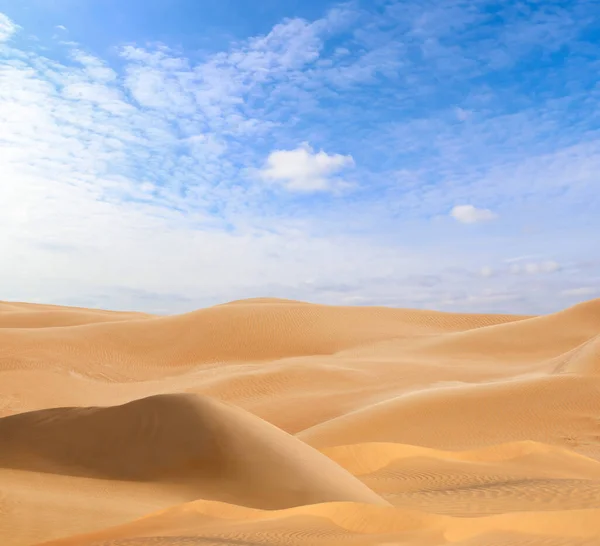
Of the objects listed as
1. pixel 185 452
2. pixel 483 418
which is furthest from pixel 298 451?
pixel 483 418

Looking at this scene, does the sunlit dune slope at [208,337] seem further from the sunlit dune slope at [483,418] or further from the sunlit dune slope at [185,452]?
the sunlit dune slope at [185,452]

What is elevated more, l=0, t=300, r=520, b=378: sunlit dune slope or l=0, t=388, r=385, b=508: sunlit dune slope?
l=0, t=300, r=520, b=378: sunlit dune slope

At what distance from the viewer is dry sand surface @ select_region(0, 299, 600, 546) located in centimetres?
560

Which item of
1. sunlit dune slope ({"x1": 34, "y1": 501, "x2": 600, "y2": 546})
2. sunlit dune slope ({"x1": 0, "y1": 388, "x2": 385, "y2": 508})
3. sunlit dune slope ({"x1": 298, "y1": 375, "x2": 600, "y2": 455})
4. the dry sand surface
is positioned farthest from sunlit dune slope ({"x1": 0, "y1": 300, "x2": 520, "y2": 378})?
sunlit dune slope ({"x1": 34, "y1": 501, "x2": 600, "y2": 546})

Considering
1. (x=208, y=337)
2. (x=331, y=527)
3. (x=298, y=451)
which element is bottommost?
(x=331, y=527)

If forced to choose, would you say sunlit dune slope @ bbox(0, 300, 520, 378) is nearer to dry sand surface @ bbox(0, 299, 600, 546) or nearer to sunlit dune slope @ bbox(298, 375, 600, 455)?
dry sand surface @ bbox(0, 299, 600, 546)

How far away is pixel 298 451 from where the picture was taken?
26.5ft

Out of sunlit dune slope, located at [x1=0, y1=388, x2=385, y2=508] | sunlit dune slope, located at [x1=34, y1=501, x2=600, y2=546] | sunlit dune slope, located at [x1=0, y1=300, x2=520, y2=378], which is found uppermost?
sunlit dune slope, located at [x1=0, y1=300, x2=520, y2=378]

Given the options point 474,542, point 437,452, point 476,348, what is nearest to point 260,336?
point 476,348

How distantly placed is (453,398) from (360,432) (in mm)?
2981

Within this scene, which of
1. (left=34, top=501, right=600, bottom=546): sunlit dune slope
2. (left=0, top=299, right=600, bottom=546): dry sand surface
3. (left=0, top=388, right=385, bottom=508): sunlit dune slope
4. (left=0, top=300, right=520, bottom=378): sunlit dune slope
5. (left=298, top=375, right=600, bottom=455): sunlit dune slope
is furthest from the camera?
(left=0, top=300, right=520, bottom=378): sunlit dune slope

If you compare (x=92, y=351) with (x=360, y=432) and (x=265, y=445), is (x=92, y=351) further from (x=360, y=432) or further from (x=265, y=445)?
(x=265, y=445)

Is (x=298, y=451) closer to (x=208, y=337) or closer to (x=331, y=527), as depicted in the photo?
(x=331, y=527)

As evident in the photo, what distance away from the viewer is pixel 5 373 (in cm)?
2125
